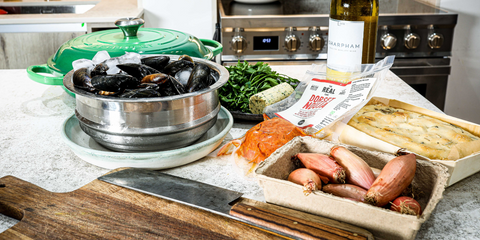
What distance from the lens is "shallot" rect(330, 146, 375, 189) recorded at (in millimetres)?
623

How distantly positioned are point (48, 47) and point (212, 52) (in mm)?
1716

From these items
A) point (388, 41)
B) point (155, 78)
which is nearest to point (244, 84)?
point (155, 78)

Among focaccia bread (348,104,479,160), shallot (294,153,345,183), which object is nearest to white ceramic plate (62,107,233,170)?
shallot (294,153,345,183)

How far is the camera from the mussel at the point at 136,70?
2.76 ft

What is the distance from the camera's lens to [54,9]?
3092 mm

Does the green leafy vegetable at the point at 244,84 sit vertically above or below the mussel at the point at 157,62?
below

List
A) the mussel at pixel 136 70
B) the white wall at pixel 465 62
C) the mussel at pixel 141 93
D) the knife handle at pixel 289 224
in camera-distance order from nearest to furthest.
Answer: the knife handle at pixel 289 224, the mussel at pixel 141 93, the mussel at pixel 136 70, the white wall at pixel 465 62

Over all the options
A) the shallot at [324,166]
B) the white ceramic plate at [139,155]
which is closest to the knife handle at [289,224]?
the shallot at [324,166]

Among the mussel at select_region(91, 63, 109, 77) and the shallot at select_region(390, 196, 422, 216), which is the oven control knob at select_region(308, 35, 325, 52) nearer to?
the mussel at select_region(91, 63, 109, 77)

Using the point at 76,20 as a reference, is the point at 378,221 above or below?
below

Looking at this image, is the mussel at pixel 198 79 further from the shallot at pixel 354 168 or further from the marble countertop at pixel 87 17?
the marble countertop at pixel 87 17

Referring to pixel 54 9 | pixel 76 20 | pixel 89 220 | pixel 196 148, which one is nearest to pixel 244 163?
pixel 196 148

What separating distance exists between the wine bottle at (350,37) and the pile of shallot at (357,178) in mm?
357

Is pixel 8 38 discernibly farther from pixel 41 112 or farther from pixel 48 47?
pixel 41 112
